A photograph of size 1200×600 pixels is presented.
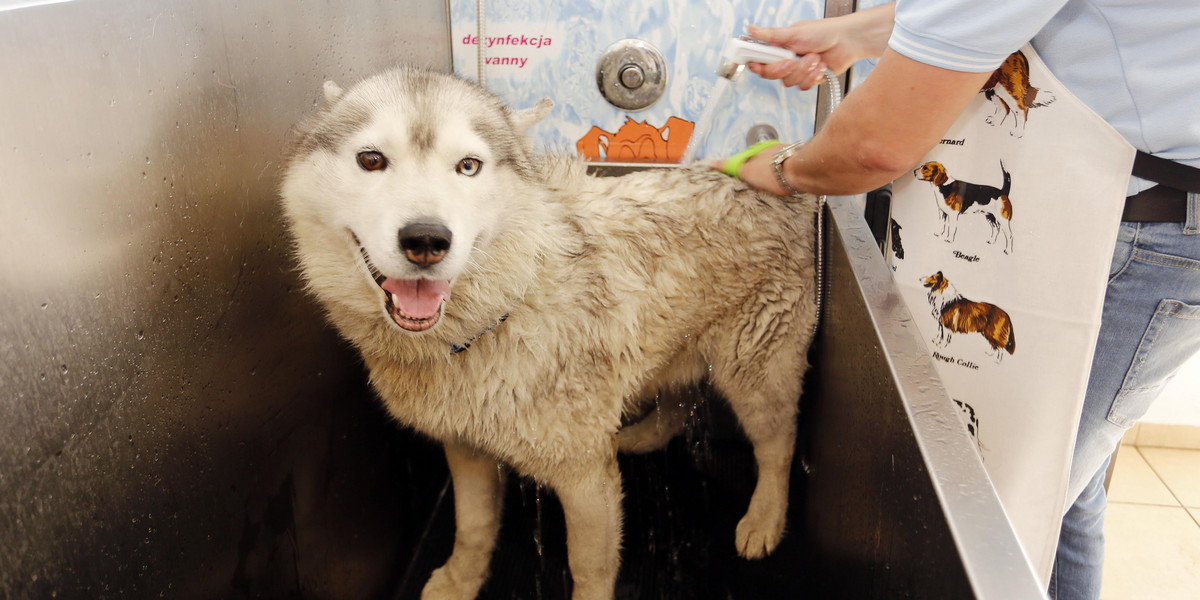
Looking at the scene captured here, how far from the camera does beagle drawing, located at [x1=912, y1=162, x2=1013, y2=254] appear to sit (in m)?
1.29

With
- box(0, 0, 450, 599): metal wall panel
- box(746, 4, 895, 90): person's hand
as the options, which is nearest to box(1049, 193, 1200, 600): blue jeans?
box(746, 4, 895, 90): person's hand

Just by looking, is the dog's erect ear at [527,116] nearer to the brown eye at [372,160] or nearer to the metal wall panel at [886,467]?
the brown eye at [372,160]

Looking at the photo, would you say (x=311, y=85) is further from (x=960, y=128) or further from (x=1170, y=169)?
(x=1170, y=169)

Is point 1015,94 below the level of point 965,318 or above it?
above

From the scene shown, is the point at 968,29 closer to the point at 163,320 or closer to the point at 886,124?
the point at 886,124

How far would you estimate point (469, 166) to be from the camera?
1345 millimetres

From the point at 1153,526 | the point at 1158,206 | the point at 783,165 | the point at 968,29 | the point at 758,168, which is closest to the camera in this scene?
the point at 968,29

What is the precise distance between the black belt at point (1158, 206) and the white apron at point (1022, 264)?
42 mm

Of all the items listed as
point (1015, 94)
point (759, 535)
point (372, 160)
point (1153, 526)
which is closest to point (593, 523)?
point (759, 535)

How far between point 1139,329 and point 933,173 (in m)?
0.46

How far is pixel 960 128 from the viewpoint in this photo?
1340mm

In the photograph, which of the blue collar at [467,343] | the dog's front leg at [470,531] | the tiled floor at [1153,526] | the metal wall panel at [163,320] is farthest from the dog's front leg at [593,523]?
the tiled floor at [1153,526]

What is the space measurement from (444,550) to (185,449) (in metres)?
1.01

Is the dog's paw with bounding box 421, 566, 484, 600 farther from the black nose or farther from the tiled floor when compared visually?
the tiled floor
